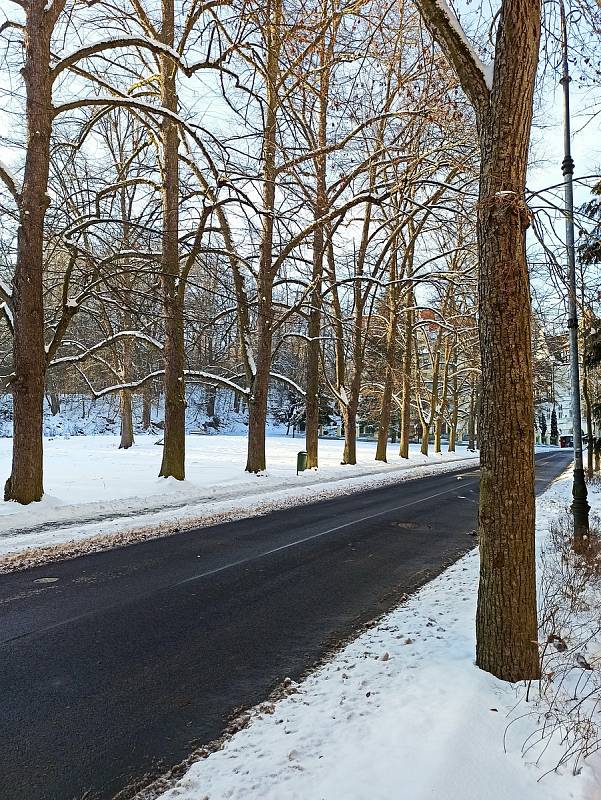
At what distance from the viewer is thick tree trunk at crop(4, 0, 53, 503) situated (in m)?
11.8

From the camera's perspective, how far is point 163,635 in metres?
5.28

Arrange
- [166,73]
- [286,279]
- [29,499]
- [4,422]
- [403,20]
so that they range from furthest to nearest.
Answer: [4,422]
[286,279]
[166,73]
[29,499]
[403,20]

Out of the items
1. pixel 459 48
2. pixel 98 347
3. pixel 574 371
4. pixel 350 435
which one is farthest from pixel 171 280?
pixel 350 435

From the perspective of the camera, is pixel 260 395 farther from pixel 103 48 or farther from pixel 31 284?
pixel 103 48

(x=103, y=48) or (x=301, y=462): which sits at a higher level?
(x=103, y=48)

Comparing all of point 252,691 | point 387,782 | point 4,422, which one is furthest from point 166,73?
point 4,422

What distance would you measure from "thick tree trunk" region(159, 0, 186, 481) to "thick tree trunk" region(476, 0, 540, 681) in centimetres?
1043

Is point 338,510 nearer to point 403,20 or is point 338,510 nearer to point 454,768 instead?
point 403,20

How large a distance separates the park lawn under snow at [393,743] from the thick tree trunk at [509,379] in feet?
1.35

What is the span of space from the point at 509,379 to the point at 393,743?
248 centimetres

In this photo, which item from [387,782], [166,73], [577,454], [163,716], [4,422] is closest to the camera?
[387,782]

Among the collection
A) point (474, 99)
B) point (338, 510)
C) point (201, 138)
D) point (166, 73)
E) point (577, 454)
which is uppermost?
point (166, 73)

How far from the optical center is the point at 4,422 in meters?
46.1

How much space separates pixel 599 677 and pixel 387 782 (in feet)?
7.43
